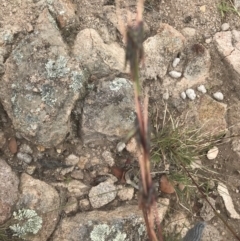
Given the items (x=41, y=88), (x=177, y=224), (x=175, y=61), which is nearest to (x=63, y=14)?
(x=41, y=88)

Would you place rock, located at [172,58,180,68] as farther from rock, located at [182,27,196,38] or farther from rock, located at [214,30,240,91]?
rock, located at [214,30,240,91]

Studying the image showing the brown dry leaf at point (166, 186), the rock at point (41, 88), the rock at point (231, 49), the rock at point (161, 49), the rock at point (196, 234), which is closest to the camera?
the rock at point (196, 234)

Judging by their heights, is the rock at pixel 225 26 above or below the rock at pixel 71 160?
above

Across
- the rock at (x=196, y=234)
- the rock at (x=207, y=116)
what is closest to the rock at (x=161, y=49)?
the rock at (x=207, y=116)

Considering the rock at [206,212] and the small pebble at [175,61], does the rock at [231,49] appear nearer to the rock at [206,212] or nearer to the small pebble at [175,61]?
the small pebble at [175,61]

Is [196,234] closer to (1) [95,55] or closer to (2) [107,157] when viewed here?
(2) [107,157]

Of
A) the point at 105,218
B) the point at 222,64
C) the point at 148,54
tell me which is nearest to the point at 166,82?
the point at 148,54

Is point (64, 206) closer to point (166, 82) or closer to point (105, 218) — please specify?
point (105, 218)
